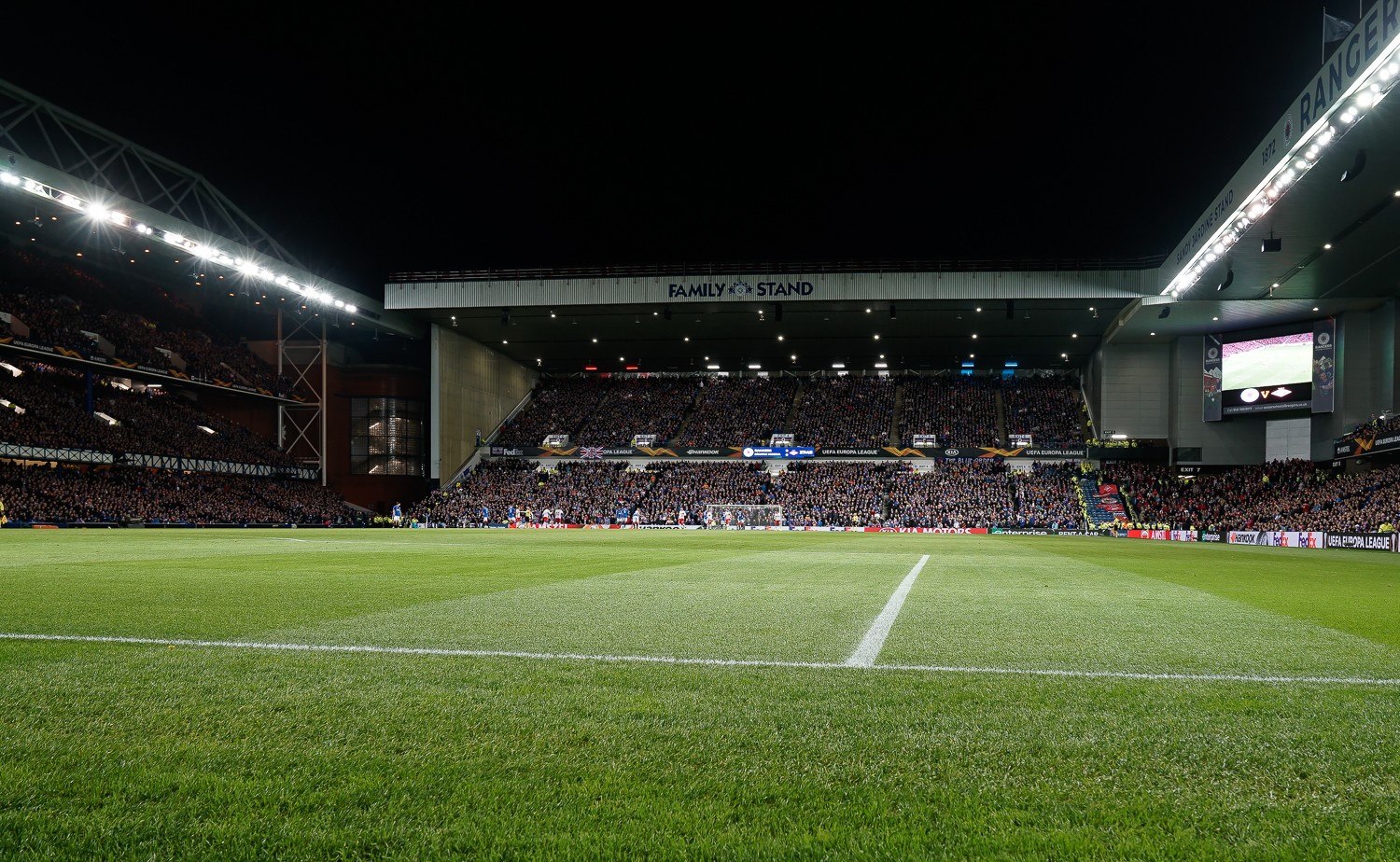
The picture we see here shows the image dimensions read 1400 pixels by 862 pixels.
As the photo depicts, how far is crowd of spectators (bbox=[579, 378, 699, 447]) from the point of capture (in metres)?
61.9

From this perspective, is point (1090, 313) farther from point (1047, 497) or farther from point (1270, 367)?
point (1047, 497)

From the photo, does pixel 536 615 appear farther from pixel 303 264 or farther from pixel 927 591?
pixel 303 264

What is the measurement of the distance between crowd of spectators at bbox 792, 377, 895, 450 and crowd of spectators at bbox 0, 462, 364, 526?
106ft

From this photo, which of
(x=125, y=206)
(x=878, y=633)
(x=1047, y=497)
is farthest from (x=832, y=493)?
(x=878, y=633)

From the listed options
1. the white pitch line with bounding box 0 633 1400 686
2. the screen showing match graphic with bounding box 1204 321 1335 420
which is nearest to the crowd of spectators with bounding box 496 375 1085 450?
the screen showing match graphic with bounding box 1204 321 1335 420

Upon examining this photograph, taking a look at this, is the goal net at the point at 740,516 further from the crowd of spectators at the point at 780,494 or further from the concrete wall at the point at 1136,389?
the concrete wall at the point at 1136,389

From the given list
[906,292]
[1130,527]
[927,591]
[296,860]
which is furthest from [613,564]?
[1130,527]

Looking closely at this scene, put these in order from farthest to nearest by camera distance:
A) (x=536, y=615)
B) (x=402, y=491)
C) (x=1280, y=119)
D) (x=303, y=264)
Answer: (x=402, y=491), (x=303, y=264), (x=1280, y=119), (x=536, y=615)

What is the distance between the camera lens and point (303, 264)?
165ft

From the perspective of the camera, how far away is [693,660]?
5660 mm

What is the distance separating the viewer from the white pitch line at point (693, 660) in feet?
17.2

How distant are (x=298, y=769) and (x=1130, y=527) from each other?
49.2 meters

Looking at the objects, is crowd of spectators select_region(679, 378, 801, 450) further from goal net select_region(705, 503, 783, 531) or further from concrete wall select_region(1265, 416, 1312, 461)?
concrete wall select_region(1265, 416, 1312, 461)

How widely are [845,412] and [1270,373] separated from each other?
26.8 metres
